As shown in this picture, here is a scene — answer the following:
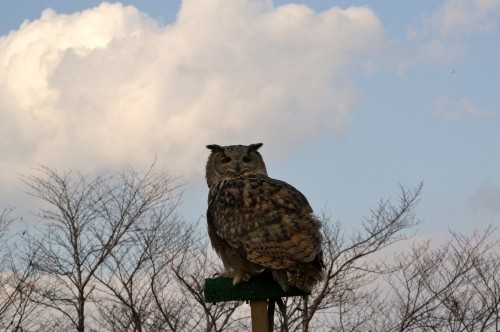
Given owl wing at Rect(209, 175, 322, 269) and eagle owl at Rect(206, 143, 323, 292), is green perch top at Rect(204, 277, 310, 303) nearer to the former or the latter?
eagle owl at Rect(206, 143, 323, 292)

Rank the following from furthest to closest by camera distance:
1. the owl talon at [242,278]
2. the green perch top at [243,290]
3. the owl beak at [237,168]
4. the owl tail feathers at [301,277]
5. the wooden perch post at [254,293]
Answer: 1. the owl beak at [237,168]
2. the owl talon at [242,278]
3. the green perch top at [243,290]
4. the wooden perch post at [254,293]
5. the owl tail feathers at [301,277]

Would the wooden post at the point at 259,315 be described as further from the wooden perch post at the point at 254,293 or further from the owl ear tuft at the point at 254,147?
the owl ear tuft at the point at 254,147

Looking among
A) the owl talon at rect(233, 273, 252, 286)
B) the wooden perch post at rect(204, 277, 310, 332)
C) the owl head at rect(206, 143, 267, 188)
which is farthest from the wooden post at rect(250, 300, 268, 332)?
the owl head at rect(206, 143, 267, 188)

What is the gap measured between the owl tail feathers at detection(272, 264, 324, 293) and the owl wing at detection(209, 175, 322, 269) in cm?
8

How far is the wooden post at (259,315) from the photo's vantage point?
609 cm

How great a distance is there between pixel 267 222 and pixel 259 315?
2.45 feet

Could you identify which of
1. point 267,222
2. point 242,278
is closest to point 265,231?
point 267,222

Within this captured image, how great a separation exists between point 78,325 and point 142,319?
4.43 feet

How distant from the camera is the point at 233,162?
775 cm

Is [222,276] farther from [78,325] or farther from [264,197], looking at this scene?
[78,325]

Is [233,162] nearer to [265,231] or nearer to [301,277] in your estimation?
[265,231]

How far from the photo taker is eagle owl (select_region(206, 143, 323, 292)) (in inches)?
242

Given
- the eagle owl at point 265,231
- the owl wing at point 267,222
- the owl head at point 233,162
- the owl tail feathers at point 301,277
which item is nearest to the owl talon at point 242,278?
the eagle owl at point 265,231

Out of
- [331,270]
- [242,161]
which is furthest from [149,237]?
[242,161]
